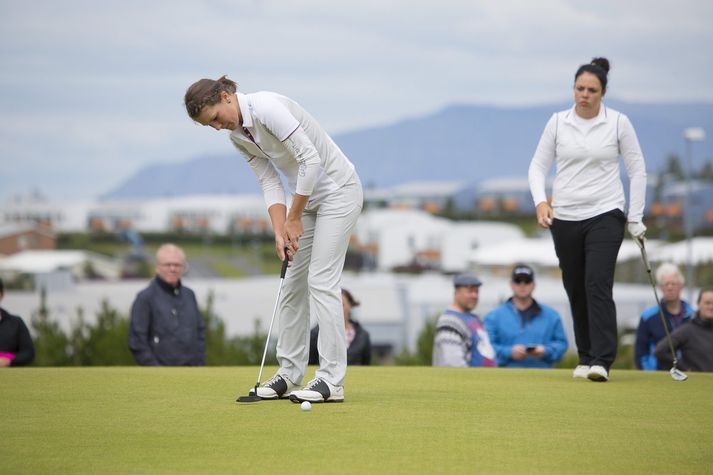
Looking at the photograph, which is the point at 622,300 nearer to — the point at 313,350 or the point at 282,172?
the point at 313,350

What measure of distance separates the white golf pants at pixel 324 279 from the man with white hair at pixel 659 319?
164 inches

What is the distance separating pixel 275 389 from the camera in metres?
7.05

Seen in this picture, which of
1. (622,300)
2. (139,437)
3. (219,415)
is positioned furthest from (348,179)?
(622,300)

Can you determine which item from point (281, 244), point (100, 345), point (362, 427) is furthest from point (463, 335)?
point (100, 345)

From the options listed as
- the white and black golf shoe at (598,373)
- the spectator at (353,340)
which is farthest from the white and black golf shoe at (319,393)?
the spectator at (353,340)

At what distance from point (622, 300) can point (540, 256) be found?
72.3ft

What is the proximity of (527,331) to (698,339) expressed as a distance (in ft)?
4.64

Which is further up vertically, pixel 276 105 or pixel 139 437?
pixel 276 105

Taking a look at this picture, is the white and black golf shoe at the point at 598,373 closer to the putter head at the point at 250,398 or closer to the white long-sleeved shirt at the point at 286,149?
the white long-sleeved shirt at the point at 286,149

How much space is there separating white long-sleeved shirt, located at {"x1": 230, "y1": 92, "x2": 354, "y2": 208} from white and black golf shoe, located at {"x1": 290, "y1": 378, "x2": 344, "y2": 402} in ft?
3.27

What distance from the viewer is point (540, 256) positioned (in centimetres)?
5856

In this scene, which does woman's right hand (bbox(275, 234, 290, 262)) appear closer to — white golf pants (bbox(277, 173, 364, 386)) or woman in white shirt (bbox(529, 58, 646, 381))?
white golf pants (bbox(277, 173, 364, 386))

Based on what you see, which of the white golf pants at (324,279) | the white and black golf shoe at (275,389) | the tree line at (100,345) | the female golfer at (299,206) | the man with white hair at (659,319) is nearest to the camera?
the female golfer at (299,206)

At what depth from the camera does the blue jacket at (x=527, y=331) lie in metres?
10.4
